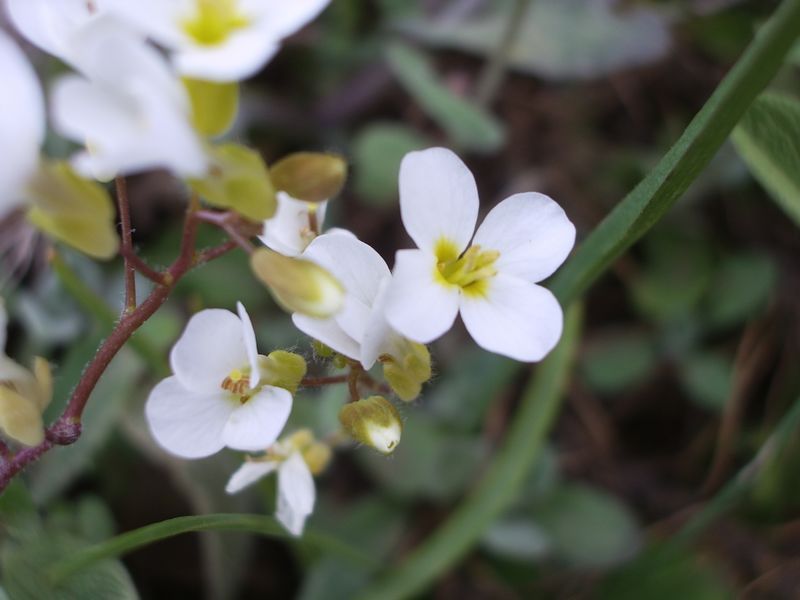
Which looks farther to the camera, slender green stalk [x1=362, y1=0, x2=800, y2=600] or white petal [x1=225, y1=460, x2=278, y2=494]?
white petal [x1=225, y1=460, x2=278, y2=494]

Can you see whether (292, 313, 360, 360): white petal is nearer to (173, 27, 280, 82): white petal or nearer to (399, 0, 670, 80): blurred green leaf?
(173, 27, 280, 82): white petal

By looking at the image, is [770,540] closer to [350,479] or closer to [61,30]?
[350,479]

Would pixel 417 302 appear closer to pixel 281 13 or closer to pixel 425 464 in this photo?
pixel 281 13

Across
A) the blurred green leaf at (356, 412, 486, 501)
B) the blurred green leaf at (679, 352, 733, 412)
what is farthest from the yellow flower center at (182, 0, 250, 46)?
the blurred green leaf at (679, 352, 733, 412)

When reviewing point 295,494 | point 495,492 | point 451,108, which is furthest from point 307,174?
point 451,108

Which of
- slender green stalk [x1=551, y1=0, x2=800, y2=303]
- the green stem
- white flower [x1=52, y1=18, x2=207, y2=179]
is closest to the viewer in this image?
white flower [x1=52, y1=18, x2=207, y2=179]

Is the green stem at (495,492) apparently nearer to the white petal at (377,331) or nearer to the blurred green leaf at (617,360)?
the blurred green leaf at (617,360)
